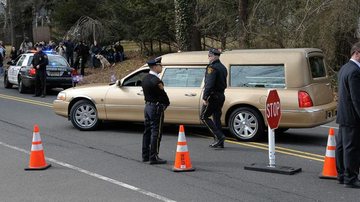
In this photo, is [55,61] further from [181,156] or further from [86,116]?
[181,156]

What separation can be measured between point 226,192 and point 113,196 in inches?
53.9

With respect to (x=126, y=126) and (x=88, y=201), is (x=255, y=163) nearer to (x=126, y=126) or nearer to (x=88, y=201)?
(x=88, y=201)

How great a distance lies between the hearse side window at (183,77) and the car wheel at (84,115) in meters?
1.77

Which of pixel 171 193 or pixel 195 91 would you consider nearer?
A: pixel 171 193

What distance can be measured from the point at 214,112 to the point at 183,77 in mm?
1553

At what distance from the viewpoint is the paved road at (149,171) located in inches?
255

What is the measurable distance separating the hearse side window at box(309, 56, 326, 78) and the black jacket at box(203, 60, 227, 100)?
182 centimetres

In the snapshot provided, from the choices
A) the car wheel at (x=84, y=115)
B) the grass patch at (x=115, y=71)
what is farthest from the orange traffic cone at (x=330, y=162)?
the grass patch at (x=115, y=71)

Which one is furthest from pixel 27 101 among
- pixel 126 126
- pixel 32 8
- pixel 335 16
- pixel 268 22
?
pixel 32 8

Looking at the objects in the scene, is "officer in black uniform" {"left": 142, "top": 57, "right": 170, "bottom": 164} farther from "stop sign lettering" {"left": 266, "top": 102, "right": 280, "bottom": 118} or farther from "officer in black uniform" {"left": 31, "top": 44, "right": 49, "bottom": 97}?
"officer in black uniform" {"left": 31, "top": 44, "right": 49, "bottom": 97}

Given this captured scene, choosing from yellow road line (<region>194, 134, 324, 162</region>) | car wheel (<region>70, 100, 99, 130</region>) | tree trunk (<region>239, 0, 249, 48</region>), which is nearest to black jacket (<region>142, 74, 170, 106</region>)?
yellow road line (<region>194, 134, 324, 162</region>)

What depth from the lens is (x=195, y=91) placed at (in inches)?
410

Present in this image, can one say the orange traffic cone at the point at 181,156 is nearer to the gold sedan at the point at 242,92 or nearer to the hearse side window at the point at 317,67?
the gold sedan at the point at 242,92

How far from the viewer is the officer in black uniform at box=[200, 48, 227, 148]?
9.22 meters
